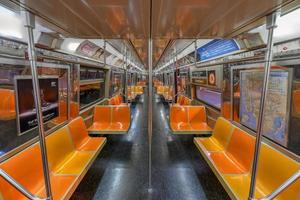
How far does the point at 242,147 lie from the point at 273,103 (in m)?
0.74

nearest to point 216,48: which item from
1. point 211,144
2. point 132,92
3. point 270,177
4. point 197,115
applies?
point 197,115

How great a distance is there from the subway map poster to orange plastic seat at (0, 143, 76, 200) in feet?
7.07

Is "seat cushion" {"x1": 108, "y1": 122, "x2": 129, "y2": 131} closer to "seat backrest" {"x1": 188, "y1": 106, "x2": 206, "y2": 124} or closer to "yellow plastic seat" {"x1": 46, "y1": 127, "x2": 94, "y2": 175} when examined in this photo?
"yellow plastic seat" {"x1": 46, "y1": 127, "x2": 94, "y2": 175}

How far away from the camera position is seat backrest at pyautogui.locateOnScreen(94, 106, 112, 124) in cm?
441

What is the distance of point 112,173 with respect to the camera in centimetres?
294

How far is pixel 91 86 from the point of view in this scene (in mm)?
5000

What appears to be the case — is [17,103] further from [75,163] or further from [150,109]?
[150,109]

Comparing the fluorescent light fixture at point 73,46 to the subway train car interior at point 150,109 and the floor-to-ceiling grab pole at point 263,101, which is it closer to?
the subway train car interior at point 150,109

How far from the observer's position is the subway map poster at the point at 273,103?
6.09 ft

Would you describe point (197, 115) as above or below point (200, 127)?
above

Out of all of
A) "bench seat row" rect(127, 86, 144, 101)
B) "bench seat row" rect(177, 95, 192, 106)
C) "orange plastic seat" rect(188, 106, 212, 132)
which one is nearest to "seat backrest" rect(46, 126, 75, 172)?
"orange plastic seat" rect(188, 106, 212, 132)

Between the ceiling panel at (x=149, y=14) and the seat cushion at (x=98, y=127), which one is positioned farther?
the seat cushion at (x=98, y=127)

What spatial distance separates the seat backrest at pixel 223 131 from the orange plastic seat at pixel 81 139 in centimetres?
207

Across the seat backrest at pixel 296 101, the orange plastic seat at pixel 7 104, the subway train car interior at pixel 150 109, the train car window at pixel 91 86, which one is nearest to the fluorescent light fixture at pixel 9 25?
the subway train car interior at pixel 150 109
